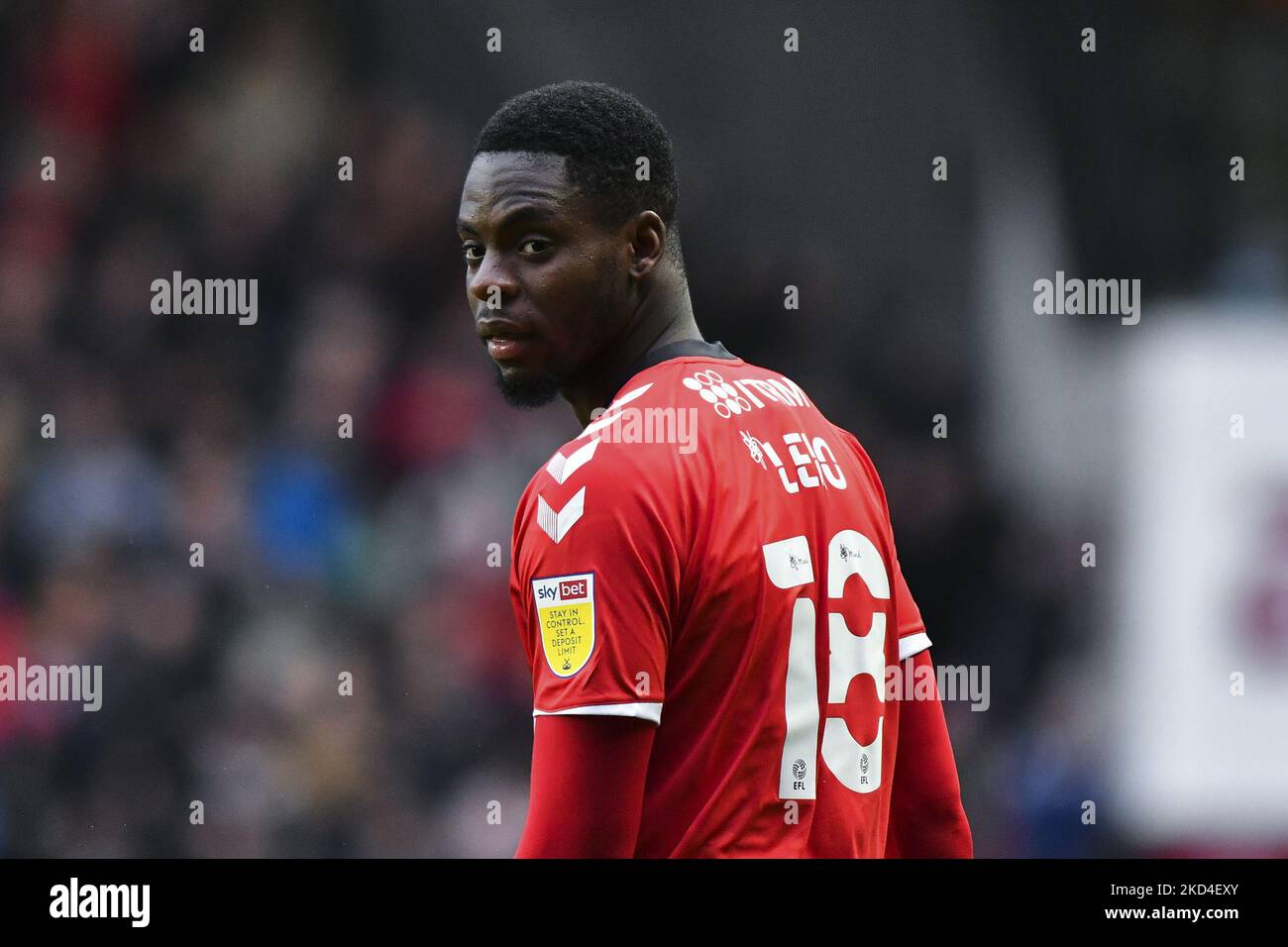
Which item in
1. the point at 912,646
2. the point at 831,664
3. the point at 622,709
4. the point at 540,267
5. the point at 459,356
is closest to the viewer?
the point at 622,709

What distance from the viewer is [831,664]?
2.40 metres

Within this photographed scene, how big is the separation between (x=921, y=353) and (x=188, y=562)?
372 cm

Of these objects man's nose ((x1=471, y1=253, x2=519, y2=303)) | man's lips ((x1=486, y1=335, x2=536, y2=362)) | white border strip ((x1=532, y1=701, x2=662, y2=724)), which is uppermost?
man's nose ((x1=471, y1=253, x2=519, y2=303))

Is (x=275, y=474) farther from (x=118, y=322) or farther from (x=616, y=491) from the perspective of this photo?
(x=616, y=491)

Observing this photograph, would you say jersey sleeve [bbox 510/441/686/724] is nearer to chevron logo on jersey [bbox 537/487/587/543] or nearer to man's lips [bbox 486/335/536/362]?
chevron logo on jersey [bbox 537/487/587/543]

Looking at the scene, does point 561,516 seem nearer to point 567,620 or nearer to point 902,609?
point 567,620

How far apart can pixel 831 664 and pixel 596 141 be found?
0.96 m

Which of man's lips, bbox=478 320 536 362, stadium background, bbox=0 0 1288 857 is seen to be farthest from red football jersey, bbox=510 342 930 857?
stadium background, bbox=0 0 1288 857

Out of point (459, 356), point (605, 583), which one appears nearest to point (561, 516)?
point (605, 583)

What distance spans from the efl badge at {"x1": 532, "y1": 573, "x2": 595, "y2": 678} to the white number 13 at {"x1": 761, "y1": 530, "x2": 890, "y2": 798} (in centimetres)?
29

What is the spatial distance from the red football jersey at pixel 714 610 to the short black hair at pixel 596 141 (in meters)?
0.32

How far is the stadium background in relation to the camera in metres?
6.71

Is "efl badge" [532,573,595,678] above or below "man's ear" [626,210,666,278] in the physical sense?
below

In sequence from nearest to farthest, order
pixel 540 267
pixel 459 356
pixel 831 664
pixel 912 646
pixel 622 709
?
pixel 622 709
pixel 831 664
pixel 540 267
pixel 912 646
pixel 459 356
